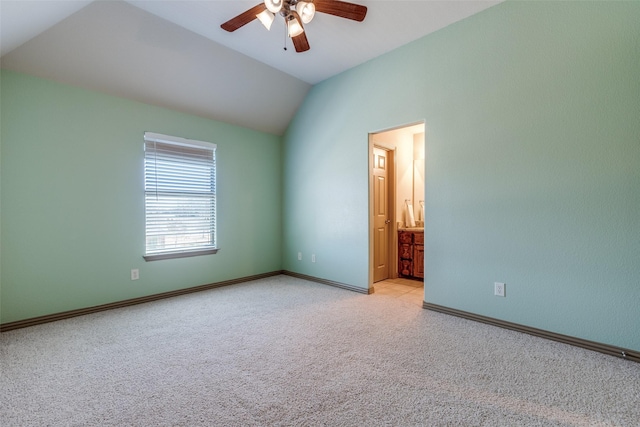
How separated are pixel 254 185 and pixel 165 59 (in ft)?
6.74

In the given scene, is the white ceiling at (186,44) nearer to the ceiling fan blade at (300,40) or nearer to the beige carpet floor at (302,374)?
the ceiling fan blade at (300,40)

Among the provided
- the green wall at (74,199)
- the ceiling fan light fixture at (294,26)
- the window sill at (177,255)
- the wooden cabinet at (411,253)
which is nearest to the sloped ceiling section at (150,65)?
the green wall at (74,199)

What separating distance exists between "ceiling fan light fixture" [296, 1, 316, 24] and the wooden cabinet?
10.9ft

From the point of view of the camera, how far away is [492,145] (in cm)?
278

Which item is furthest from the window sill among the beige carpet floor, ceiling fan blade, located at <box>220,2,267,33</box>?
ceiling fan blade, located at <box>220,2,267,33</box>

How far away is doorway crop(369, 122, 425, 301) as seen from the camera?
4.48 metres

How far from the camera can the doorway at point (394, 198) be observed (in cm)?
448

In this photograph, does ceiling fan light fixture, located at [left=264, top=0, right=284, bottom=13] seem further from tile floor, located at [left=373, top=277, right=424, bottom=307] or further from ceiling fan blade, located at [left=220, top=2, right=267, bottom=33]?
tile floor, located at [left=373, top=277, right=424, bottom=307]

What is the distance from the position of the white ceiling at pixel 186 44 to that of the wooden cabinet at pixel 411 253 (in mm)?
2635

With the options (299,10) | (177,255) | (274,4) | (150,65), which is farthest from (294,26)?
(177,255)

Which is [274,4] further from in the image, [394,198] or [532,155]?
[394,198]

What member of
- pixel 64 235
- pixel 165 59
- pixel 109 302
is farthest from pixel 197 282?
pixel 165 59

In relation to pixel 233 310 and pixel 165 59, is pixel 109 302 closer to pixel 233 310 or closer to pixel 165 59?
pixel 233 310

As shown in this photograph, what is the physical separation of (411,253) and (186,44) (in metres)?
4.10
